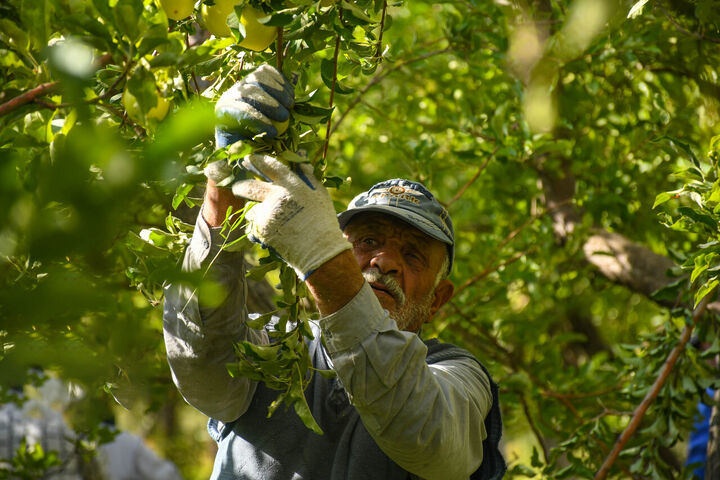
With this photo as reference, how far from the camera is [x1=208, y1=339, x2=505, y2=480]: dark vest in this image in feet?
6.88

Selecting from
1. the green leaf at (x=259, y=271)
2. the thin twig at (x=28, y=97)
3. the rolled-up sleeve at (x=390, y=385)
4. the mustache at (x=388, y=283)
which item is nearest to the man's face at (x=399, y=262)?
the mustache at (x=388, y=283)

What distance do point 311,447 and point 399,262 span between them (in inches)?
25.0

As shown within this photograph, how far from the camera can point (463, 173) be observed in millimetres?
5293

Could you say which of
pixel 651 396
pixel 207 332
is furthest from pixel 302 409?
pixel 651 396

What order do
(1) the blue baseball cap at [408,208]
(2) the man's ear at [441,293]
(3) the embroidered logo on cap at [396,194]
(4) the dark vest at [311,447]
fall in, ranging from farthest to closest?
(2) the man's ear at [441,293], (3) the embroidered logo on cap at [396,194], (1) the blue baseball cap at [408,208], (4) the dark vest at [311,447]

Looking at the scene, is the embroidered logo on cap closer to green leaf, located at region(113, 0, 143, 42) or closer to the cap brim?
the cap brim

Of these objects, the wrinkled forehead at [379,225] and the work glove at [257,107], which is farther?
the wrinkled forehead at [379,225]

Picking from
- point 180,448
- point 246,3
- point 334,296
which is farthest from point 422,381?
point 180,448

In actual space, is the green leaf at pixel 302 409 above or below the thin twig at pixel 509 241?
above

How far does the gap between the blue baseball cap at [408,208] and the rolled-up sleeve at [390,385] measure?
767mm

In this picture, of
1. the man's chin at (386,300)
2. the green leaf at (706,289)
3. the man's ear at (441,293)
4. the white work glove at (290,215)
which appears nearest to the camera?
the white work glove at (290,215)

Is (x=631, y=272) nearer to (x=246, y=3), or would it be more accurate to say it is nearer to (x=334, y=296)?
(x=334, y=296)

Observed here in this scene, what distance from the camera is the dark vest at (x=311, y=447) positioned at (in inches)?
82.5

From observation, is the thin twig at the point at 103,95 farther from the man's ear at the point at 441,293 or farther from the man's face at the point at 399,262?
the man's ear at the point at 441,293
